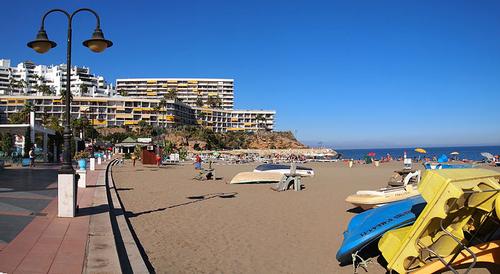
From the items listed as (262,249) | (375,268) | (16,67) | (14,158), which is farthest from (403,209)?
(16,67)

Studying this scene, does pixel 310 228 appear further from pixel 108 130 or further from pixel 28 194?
pixel 108 130

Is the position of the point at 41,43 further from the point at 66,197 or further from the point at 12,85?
the point at 12,85

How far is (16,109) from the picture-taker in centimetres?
10600

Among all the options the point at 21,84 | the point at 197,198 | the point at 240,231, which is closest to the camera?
the point at 240,231

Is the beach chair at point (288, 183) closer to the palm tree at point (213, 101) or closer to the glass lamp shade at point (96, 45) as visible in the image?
the glass lamp shade at point (96, 45)

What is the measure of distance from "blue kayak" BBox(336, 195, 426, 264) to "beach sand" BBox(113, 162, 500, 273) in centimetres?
27

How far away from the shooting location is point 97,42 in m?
7.59

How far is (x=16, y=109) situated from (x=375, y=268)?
119029 millimetres

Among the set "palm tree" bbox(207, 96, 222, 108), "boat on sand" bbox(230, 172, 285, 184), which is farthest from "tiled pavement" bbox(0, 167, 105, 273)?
"palm tree" bbox(207, 96, 222, 108)

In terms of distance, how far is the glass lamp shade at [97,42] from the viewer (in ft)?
24.8

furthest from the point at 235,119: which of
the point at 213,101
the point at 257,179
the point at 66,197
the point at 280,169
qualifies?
the point at 66,197

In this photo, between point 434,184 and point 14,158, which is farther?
point 14,158

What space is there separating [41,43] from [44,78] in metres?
150

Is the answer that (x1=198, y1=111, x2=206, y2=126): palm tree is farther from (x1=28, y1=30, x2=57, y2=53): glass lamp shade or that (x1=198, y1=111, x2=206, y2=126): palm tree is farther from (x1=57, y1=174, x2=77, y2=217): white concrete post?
(x1=57, y1=174, x2=77, y2=217): white concrete post
